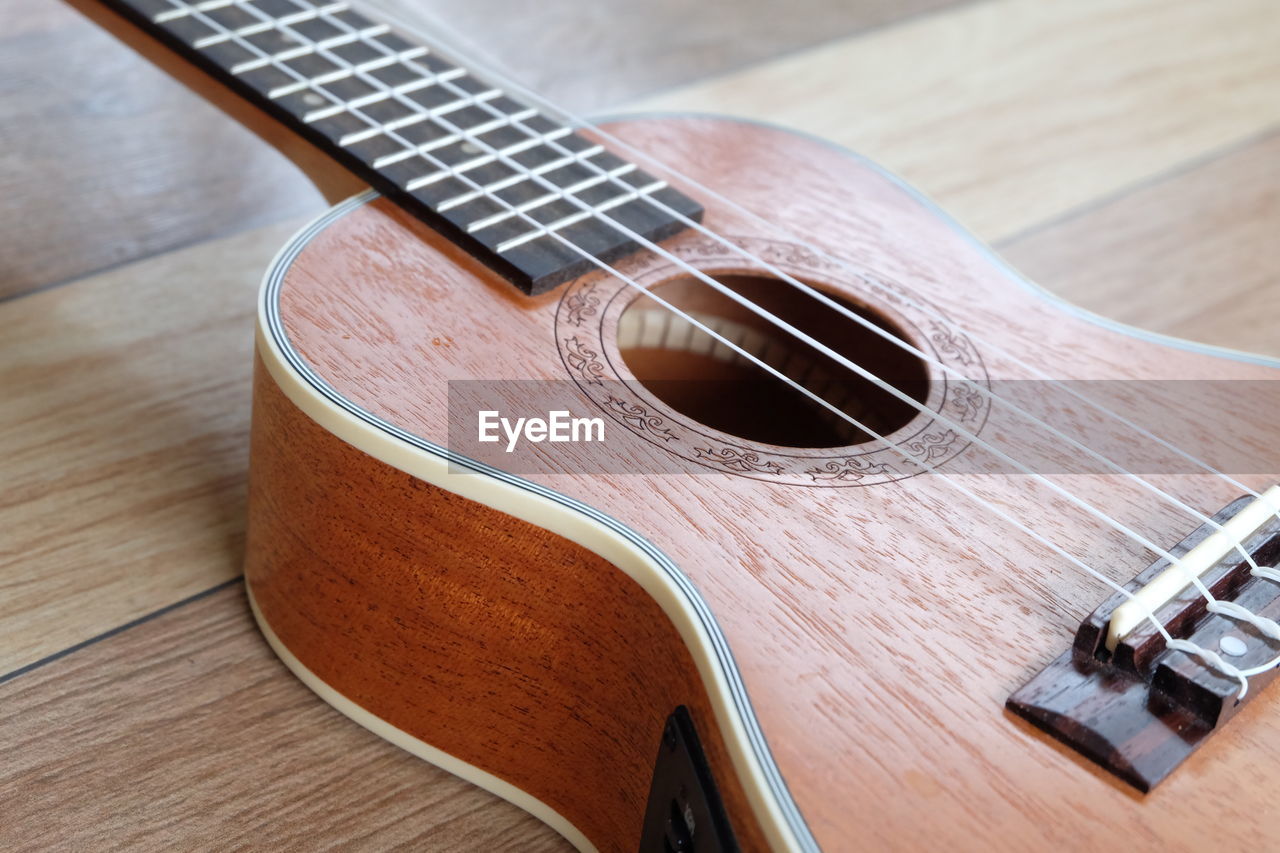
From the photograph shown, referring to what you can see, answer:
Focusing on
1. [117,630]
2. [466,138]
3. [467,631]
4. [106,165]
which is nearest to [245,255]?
[106,165]

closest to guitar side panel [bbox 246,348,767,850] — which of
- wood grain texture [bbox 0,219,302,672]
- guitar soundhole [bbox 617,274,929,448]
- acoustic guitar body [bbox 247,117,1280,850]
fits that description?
acoustic guitar body [bbox 247,117,1280,850]

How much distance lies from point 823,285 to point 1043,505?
0.72 ft

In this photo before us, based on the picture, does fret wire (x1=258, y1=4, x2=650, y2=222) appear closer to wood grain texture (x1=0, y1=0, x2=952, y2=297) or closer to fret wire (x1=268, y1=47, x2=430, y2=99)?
fret wire (x1=268, y1=47, x2=430, y2=99)

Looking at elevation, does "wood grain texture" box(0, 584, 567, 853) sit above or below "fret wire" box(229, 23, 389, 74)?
below

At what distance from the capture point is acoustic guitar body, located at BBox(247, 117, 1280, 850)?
0.53m

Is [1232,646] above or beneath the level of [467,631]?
above

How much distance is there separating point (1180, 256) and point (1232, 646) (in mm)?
673

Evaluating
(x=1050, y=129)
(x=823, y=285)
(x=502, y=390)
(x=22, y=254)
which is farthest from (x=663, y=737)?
(x=1050, y=129)

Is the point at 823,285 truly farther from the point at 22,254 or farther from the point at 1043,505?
the point at 22,254

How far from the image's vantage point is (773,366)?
0.89 m

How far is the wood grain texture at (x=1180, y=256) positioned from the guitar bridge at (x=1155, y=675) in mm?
507

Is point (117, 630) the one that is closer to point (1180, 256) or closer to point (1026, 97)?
point (1180, 256)

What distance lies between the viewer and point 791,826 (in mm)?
502

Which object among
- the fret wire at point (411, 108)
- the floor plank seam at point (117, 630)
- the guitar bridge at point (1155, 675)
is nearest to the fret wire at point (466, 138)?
the fret wire at point (411, 108)
